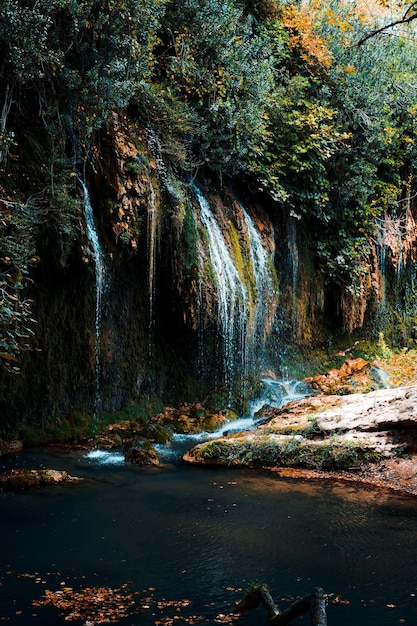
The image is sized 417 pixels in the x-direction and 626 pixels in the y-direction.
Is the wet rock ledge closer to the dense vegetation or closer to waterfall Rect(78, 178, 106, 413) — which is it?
waterfall Rect(78, 178, 106, 413)

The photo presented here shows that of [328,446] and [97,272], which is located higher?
[97,272]

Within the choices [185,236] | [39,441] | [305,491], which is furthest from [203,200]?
[305,491]

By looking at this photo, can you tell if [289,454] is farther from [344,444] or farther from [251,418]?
[251,418]

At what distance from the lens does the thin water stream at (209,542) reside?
184 inches

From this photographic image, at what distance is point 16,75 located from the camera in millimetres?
8828

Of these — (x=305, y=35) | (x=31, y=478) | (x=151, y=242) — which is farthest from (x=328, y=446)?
(x=305, y=35)

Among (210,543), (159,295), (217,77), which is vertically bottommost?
(210,543)

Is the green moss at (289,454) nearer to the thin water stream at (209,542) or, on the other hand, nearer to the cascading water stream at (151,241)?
the thin water stream at (209,542)

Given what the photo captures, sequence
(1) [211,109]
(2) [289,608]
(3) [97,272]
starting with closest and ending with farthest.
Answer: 1. (2) [289,608]
2. (3) [97,272]
3. (1) [211,109]

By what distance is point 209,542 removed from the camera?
5887mm

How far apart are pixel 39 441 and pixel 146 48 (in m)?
7.20

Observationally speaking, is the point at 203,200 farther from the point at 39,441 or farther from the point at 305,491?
the point at 305,491

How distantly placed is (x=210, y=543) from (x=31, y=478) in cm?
297

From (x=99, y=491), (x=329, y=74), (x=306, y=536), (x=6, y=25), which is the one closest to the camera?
(x=306, y=536)
